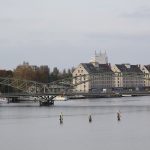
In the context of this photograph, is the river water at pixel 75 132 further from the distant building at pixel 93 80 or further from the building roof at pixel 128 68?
the building roof at pixel 128 68

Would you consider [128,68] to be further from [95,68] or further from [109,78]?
[95,68]

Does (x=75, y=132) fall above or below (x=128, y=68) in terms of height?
below

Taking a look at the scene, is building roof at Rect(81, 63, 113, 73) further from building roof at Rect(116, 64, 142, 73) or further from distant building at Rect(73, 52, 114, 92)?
building roof at Rect(116, 64, 142, 73)

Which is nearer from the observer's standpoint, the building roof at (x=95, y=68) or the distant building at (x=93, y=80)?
the distant building at (x=93, y=80)

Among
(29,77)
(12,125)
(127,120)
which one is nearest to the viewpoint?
(12,125)

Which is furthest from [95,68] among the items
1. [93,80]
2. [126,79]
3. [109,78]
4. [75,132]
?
[75,132]

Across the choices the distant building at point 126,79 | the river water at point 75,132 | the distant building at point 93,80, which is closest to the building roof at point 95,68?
the distant building at point 93,80

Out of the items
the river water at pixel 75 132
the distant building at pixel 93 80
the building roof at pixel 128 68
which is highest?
the building roof at pixel 128 68

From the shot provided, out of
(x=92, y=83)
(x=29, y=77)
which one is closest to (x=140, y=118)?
(x=29, y=77)

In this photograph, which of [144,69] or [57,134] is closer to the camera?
[57,134]

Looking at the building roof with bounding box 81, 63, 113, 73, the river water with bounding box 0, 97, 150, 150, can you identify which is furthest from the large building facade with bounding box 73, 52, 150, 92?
the river water with bounding box 0, 97, 150, 150

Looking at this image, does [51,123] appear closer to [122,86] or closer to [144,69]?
[122,86]

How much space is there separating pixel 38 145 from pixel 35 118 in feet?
55.0

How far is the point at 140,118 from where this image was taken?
48375 mm
